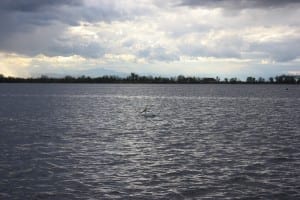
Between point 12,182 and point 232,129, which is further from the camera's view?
point 232,129

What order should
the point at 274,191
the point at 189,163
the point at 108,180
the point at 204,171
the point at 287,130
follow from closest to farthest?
the point at 274,191
the point at 108,180
the point at 204,171
the point at 189,163
the point at 287,130

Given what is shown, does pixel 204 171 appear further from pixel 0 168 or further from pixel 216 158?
pixel 0 168

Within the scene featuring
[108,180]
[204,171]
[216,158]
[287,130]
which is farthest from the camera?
[287,130]

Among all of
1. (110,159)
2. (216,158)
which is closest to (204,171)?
(216,158)

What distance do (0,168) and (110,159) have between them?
7.03 m

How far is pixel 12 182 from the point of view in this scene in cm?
2377

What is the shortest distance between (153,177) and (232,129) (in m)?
27.8

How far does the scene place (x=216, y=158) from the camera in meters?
31.0

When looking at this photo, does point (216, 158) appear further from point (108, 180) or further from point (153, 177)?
point (108, 180)

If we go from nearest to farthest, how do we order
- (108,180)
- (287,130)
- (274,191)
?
(274,191)
(108,180)
(287,130)

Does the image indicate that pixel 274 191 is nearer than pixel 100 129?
Yes

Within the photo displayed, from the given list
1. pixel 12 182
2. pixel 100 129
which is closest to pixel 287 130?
pixel 100 129

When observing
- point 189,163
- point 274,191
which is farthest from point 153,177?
point 274,191


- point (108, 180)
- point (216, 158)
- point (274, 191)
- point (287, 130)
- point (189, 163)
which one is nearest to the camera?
point (274, 191)
